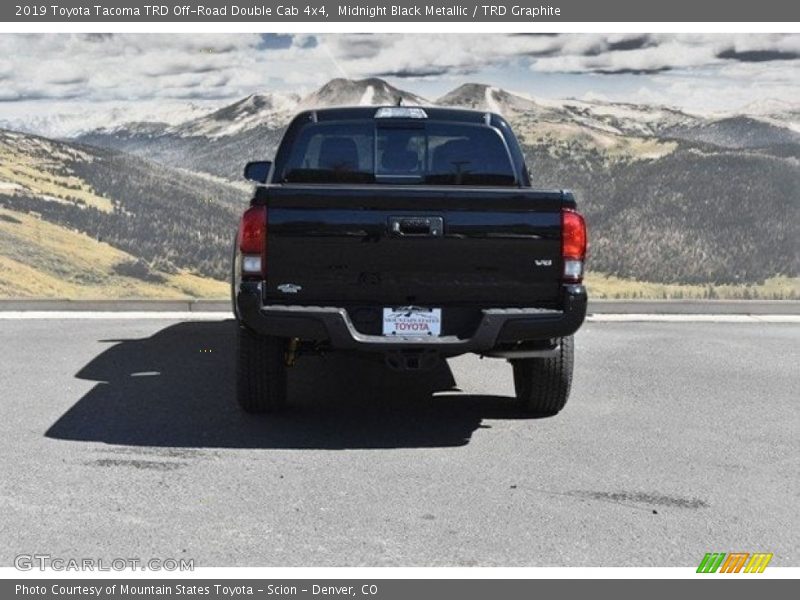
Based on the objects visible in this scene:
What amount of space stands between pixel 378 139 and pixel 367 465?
2.98 m

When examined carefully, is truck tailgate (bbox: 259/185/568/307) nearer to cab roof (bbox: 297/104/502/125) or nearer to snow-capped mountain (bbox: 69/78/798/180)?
cab roof (bbox: 297/104/502/125)

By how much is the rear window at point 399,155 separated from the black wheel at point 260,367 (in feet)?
4.24

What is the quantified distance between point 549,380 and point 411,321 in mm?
1205

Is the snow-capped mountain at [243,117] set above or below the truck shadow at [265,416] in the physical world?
above

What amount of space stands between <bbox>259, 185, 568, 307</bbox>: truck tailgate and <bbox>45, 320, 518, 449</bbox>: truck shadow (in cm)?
64

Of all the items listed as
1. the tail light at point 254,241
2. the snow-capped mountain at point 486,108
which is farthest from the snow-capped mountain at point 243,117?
the tail light at point 254,241

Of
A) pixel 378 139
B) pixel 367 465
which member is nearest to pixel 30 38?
pixel 378 139

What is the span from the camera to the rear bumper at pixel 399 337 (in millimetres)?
7242

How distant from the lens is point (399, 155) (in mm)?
9016

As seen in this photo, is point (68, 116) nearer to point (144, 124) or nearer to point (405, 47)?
point (144, 124)

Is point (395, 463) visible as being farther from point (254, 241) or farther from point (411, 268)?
point (254, 241)

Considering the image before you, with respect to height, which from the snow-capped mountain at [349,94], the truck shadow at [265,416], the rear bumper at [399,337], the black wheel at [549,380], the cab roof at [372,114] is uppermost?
the cab roof at [372,114]

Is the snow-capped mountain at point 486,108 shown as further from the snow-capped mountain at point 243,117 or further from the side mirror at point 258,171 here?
the side mirror at point 258,171

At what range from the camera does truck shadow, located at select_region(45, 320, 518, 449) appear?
295 inches
